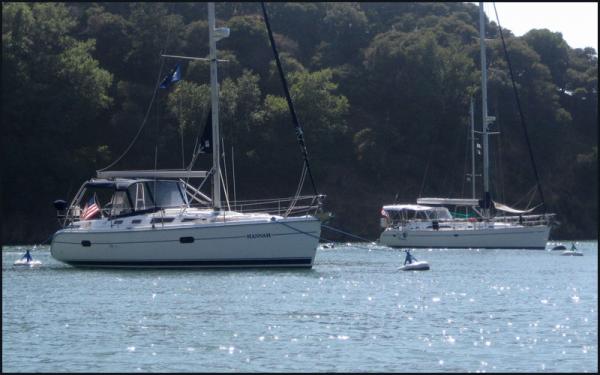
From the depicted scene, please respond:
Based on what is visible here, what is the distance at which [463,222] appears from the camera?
240 feet

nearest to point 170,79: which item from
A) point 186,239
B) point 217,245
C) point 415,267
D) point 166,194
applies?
point 166,194

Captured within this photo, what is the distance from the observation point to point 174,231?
150 feet

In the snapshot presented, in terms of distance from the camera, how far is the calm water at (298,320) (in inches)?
945

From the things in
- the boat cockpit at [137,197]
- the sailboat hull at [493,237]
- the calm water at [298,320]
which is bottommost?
the sailboat hull at [493,237]

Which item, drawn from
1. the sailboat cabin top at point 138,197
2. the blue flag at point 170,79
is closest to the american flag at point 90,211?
the sailboat cabin top at point 138,197

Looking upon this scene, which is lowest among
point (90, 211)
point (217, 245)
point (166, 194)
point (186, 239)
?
point (217, 245)

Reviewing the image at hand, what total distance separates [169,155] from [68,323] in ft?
193

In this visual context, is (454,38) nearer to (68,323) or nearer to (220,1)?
(220,1)

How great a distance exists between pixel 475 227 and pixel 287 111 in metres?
23.8

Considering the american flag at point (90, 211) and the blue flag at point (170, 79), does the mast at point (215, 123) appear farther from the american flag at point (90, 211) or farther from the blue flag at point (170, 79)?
the american flag at point (90, 211)

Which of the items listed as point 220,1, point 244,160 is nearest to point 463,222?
point 244,160

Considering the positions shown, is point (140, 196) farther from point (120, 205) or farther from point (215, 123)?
point (215, 123)

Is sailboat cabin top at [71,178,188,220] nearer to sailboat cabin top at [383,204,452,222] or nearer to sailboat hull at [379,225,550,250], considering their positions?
sailboat hull at [379,225,550,250]

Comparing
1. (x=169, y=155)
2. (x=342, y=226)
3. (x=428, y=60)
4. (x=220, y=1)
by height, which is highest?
(x=220, y=1)
